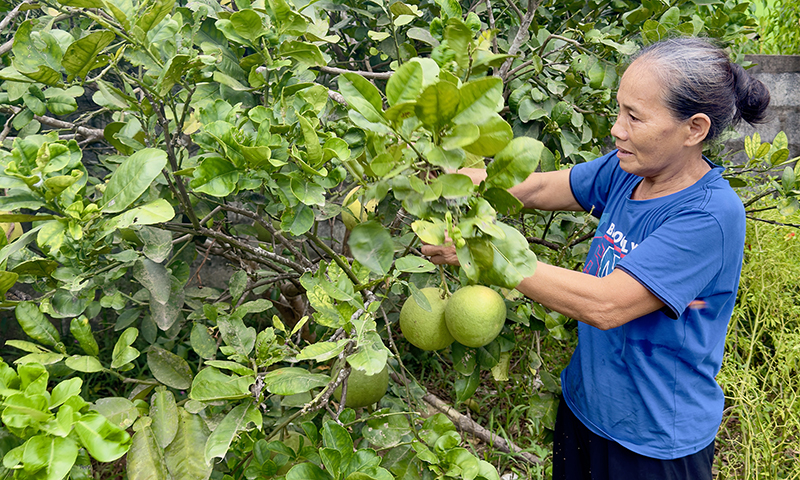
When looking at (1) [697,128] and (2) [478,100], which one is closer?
(2) [478,100]

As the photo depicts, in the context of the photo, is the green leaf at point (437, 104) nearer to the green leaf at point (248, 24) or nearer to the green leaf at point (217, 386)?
the green leaf at point (248, 24)

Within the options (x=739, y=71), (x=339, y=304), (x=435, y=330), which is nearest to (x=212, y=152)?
(x=339, y=304)

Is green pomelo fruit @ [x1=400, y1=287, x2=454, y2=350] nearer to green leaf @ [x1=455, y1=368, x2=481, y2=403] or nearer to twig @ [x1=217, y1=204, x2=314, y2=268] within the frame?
green leaf @ [x1=455, y1=368, x2=481, y2=403]

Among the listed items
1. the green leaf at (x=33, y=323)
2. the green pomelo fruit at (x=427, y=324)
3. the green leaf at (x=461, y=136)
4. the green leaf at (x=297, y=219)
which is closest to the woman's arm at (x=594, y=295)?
the green pomelo fruit at (x=427, y=324)

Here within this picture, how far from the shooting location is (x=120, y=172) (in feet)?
2.88

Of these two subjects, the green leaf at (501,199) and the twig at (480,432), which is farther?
the twig at (480,432)

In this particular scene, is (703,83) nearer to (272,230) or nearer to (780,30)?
(272,230)

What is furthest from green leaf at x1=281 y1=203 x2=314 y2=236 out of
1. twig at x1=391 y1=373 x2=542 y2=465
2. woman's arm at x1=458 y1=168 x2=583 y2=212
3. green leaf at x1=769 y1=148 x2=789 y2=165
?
twig at x1=391 y1=373 x2=542 y2=465

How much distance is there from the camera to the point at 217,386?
921mm

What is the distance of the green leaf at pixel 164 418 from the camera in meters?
1.04

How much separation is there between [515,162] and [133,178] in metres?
0.60

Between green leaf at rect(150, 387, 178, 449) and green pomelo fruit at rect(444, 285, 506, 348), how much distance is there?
1.98 ft

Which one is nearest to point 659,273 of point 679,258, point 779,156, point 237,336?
point 679,258

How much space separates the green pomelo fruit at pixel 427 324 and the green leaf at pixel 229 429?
451mm
